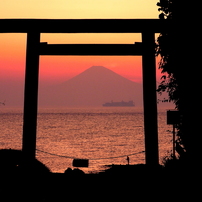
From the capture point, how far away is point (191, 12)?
25.0 ft

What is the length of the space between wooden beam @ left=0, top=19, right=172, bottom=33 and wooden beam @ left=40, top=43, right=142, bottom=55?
0.64 meters

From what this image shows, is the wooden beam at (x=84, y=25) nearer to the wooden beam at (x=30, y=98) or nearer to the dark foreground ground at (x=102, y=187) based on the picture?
the wooden beam at (x=30, y=98)

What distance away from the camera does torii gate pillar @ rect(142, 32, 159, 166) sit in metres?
8.50

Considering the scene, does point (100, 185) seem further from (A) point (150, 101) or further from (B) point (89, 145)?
(B) point (89, 145)

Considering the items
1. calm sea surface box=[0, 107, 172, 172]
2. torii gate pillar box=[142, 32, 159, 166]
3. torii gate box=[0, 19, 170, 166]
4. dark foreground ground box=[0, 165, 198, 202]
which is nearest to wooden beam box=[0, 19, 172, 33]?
torii gate box=[0, 19, 170, 166]

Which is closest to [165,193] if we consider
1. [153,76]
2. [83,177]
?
[83,177]

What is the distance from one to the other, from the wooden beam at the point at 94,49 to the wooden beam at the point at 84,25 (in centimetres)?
64

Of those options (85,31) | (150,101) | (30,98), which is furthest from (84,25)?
(150,101)

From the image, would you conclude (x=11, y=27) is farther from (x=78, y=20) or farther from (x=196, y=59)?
(x=196, y=59)

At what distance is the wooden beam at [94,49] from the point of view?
9.04 m

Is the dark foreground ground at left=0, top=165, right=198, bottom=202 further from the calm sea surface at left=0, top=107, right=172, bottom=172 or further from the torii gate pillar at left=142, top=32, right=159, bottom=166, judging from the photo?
the calm sea surface at left=0, top=107, right=172, bottom=172

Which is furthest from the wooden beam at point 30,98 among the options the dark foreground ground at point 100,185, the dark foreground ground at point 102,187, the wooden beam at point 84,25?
the dark foreground ground at point 102,187

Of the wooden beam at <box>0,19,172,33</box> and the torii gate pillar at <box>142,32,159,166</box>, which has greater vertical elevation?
the wooden beam at <box>0,19,172,33</box>

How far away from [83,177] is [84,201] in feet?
5.50
